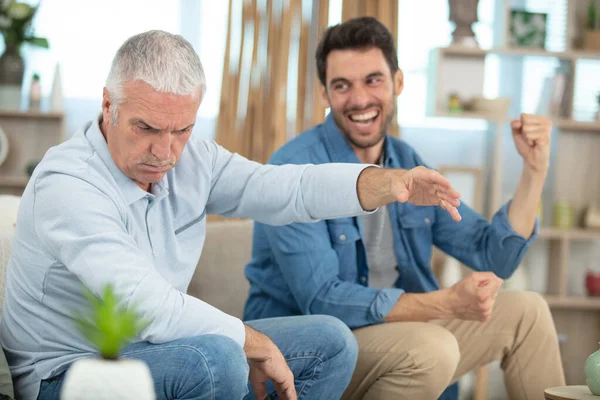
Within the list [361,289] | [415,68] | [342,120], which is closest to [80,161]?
[361,289]

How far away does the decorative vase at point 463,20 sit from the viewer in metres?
4.49

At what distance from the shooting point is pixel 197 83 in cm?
176

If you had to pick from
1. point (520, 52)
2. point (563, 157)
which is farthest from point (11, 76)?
point (563, 157)

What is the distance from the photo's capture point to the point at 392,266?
265cm

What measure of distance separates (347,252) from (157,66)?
0.99 m

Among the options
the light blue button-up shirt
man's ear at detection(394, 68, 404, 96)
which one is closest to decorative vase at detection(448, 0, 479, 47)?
man's ear at detection(394, 68, 404, 96)

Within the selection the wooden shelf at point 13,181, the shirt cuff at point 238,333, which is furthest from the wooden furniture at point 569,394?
the wooden shelf at point 13,181

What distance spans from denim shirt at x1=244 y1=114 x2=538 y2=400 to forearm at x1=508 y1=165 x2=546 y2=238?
0.03m

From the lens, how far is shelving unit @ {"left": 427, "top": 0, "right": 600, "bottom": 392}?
452 cm

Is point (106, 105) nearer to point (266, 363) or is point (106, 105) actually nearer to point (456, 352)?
point (266, 363)

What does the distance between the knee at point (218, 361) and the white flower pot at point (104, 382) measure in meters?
0.61

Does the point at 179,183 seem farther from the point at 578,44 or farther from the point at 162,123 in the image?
the point at 578,44

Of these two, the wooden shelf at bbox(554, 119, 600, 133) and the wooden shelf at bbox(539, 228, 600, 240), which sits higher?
the wooden shelf at bbox(554, 119, 600, 133)

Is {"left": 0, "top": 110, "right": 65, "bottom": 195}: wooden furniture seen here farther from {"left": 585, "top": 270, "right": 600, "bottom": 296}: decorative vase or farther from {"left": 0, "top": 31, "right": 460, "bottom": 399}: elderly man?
{"left": 585, "top": 270, "right": 600, "bottom": 296}: decorative vase
